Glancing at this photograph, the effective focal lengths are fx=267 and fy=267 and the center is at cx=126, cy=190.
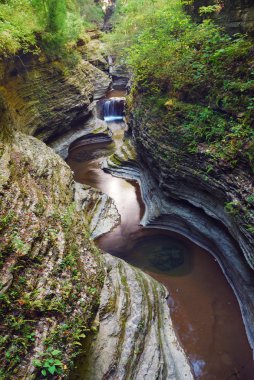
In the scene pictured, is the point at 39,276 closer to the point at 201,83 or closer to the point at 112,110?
the point at 201,83

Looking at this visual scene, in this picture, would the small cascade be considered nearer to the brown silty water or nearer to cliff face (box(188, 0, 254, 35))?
the brown silty water

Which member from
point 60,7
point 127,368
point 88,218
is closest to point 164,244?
point 88,218

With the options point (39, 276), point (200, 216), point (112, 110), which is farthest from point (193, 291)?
point (112, 110)

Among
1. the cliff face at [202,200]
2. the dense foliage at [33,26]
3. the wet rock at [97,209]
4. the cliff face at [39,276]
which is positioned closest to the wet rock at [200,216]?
the cliff face at [202,200]

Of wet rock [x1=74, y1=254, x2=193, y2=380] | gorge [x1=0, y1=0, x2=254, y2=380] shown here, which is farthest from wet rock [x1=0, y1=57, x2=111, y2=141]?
wet rock [x1=74, y1=254, x2=193, y2=380]

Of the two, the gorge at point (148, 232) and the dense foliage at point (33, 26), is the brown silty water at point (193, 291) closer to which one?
the gorge at point (148, 232)

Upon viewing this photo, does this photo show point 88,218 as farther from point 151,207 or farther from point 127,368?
point 127,368
